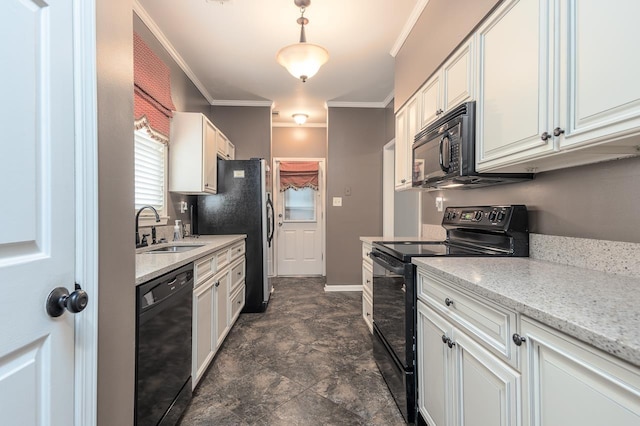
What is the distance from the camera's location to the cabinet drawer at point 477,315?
0.92m

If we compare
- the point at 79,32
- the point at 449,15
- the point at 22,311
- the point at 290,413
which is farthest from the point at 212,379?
the point at 449,15

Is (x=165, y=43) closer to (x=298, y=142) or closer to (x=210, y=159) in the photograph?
(x=210, y=159)

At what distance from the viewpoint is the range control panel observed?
152 centimetres

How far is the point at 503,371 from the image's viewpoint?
934 mm

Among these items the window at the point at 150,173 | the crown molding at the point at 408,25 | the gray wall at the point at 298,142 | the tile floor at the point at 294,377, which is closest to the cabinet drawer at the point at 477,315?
the tile floor at the point at 294,377

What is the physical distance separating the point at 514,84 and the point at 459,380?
1.23 meters

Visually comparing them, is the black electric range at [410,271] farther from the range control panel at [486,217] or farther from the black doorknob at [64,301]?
the black doorknob at [64,301]

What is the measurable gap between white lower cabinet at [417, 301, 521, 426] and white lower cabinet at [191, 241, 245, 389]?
1313 millimetres

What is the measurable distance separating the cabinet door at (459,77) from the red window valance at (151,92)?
211 cm

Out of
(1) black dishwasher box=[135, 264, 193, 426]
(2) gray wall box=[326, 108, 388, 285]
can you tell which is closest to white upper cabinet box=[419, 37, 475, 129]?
(1) black dishwasher box=[135, 264, 193, 426]

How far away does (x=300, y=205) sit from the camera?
550cm

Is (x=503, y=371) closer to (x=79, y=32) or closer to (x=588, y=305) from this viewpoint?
(x=588, y=305)

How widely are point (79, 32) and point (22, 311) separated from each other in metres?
0.71

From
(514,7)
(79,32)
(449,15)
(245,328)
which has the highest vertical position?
(449,15)
